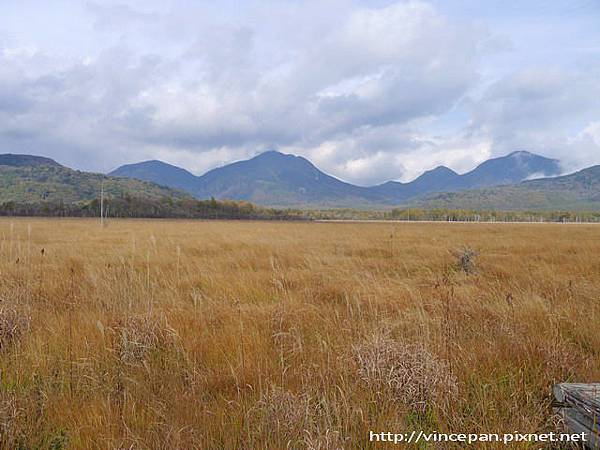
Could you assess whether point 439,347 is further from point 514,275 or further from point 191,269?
point 191,269

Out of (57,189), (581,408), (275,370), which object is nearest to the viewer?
(581,408)

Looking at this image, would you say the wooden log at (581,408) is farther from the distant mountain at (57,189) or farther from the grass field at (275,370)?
the distant mountain at (57,189)

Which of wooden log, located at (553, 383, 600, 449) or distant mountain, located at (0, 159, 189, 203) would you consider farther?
distant mountain, located at (0, 159, 189, 203)

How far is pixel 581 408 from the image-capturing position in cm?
252

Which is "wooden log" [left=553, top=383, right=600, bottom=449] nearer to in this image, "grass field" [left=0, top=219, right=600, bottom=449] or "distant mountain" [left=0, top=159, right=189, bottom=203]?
"grass field" [left=0, top=219, right=600, bottom=449]

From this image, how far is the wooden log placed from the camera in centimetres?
237

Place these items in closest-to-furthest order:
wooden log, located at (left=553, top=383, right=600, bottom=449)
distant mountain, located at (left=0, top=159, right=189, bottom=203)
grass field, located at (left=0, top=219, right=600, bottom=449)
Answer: wooden log, located at (left=553, top=383, right=600, bottom=449)
grass field, located at (left=0, top=219, right=600, bottom=449)
distant mountain, located at (left=0, top=159, right=189, bottom=203)

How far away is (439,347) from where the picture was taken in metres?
3.87

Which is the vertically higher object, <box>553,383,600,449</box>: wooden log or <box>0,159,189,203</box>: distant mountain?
<box>0,159,189,203</box>: distant mountain

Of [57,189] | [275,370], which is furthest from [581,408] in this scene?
[57,189]

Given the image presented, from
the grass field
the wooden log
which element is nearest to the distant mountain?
the grass field

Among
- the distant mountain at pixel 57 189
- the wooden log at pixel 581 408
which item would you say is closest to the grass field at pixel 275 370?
the wooden log at pixel 581 408

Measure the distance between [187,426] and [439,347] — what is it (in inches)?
103

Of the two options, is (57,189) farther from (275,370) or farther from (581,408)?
(581,408)
